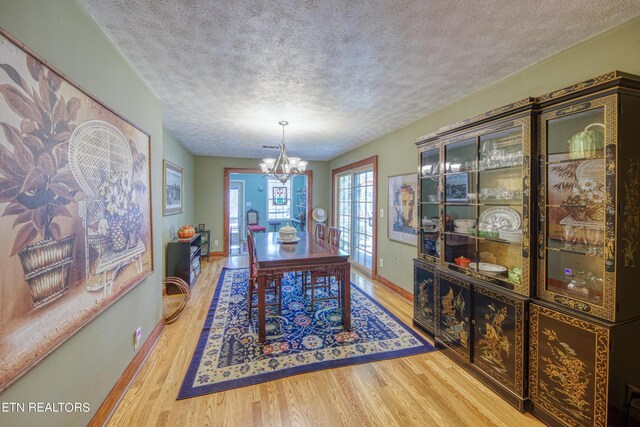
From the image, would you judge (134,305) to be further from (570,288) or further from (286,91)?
(570,288)

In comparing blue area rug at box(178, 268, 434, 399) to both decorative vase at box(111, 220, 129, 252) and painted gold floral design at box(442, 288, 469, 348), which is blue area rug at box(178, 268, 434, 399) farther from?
decorative vase at box(111, 220, 129, 252)

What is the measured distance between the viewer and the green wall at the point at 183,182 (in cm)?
379

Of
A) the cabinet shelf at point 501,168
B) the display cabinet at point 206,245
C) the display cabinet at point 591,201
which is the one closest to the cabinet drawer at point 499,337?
the display cabinet at point 591,201

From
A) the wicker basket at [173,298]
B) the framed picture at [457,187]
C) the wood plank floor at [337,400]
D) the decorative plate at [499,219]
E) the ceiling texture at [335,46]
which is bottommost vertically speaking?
the wood plank floor at [337,400]

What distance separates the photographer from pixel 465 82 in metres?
2.29

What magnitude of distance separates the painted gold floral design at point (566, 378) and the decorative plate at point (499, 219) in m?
0.73

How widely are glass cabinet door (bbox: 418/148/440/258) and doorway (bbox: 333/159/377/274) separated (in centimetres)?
165

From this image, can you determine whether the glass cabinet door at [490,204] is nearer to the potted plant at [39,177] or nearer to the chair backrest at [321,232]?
the chair backrest at [321,232]

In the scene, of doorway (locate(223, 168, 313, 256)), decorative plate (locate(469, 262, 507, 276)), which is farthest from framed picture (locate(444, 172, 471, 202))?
doorway (locate(223, 168, 313, 256))

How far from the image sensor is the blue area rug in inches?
80.1

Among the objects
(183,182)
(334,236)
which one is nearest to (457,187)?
(334,236)

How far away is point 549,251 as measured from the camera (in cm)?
166

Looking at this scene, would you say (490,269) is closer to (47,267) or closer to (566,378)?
(566,378)

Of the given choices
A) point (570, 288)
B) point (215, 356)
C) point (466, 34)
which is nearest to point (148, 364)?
point (215, 356)
